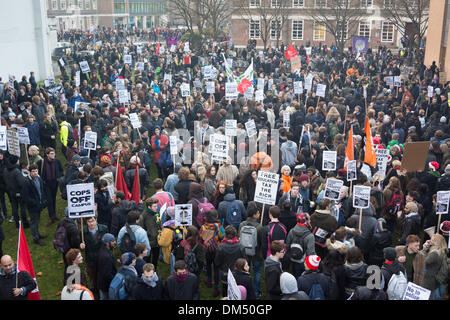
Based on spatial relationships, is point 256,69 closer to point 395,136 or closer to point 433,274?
point 395,136

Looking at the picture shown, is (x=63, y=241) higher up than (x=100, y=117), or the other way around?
(x=100, y=117)

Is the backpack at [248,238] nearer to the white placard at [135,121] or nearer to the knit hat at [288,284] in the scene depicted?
the knit hat at [288,284]

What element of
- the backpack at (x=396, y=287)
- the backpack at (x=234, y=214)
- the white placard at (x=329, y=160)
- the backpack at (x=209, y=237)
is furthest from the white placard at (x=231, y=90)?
the backpack at (x=396, y=287)

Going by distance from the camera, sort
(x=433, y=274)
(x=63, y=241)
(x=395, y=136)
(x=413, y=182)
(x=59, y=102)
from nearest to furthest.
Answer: (x=433, y=274) < (x=63, y=241) < (x=413, y=182) < (x=395, y=136) < (x=59, y=102)

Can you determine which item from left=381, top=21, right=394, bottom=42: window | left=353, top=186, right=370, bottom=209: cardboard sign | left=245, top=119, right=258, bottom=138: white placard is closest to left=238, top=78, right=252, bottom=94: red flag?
left=245, top=119, right=258, bottom=138: white placard

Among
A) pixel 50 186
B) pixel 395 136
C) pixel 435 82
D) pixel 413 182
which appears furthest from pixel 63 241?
pixel 435 82

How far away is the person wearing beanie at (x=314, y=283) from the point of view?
6.71 meters

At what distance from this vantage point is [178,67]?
Result: 3073 cm

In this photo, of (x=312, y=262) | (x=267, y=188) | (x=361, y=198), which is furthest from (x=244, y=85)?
(x=312, y=262)

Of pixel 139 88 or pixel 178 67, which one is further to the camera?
pixel 178 67

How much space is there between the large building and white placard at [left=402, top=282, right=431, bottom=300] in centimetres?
4916

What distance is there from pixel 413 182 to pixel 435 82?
16505mm

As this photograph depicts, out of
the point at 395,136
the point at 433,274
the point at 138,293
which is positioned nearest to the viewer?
the point at 138,293

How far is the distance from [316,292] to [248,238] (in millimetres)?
1849
